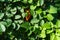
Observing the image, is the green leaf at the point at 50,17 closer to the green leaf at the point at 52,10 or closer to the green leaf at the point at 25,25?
the green leaf at the point at 52,10

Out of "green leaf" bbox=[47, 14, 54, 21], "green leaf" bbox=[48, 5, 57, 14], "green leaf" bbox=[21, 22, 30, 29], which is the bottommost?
"green leaf" bbox=[21, 22, 30, 29]

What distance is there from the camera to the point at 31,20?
83.6 inches

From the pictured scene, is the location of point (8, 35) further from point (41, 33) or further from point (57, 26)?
point (57, 26)

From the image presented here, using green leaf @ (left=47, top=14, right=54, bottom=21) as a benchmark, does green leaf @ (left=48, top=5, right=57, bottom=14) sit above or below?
above

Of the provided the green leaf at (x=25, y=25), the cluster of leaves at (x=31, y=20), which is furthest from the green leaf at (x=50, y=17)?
the green leaf at (x=25, y=25)

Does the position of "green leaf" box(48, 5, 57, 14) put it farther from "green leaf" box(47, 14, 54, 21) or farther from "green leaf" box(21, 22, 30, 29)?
"green leaf" box(21, 22, 30, 29)

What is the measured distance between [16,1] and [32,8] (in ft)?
0.60

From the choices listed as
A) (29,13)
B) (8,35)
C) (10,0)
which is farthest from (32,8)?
(8,35)

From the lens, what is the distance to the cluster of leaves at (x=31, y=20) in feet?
6.79

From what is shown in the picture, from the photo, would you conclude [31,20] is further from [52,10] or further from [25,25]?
[52,10]

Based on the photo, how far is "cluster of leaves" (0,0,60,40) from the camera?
81.5 inches

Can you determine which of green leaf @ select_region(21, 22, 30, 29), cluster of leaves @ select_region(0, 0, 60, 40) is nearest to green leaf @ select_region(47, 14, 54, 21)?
cluster of leaves @ select_region(0, 0, 60, 40)

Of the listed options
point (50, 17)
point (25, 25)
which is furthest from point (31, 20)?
point (50, 17)

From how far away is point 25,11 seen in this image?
86.5 inches
